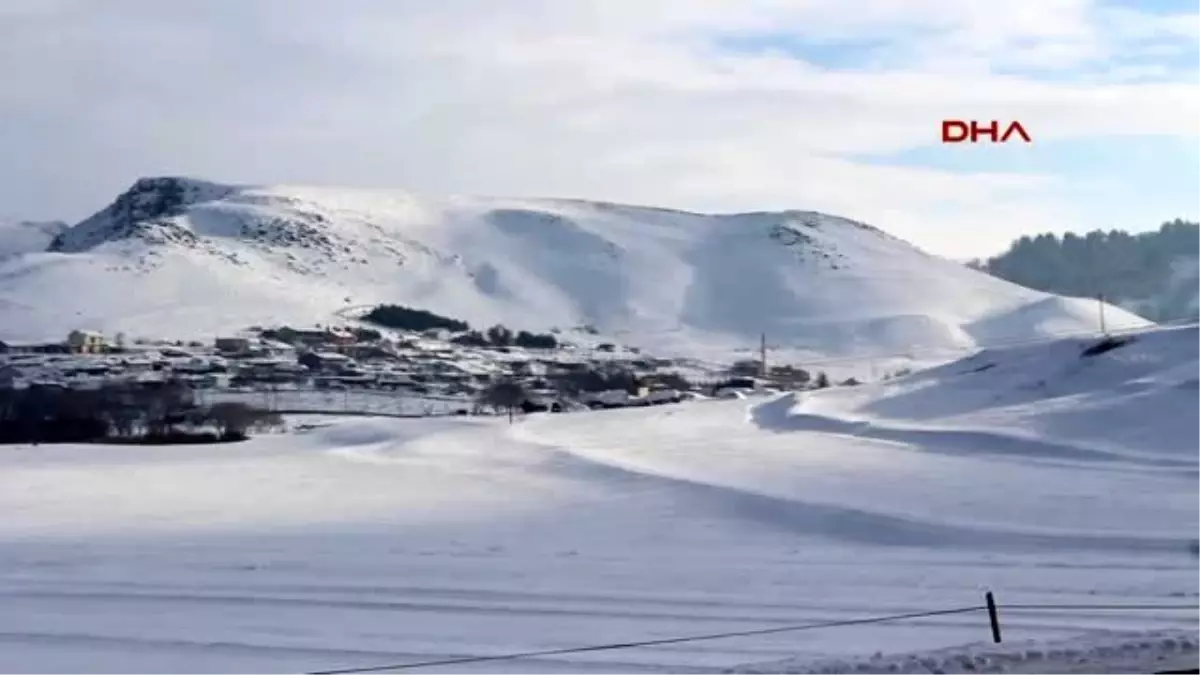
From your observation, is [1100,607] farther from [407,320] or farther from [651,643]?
[407,320]

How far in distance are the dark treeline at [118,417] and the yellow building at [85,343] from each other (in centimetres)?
3280

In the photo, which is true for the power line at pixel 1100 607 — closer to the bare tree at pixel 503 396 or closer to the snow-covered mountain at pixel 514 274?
the bare tree at pixel 503 396

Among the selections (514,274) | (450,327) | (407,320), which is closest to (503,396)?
(450,327)

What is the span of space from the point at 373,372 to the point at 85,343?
944 inches

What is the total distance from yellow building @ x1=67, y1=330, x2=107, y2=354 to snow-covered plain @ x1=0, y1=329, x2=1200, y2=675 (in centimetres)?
6014

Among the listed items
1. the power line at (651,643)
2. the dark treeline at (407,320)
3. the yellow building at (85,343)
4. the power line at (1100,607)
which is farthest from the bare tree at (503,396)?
the dark treeline at (407,320)

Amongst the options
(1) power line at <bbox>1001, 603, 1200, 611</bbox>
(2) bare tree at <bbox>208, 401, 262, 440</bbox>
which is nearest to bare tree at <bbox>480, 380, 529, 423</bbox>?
(2) bare tree at <bbox>208, 401, 262, 440</bbox>

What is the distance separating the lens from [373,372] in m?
80.6

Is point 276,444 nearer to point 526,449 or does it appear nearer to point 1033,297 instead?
point 526,449

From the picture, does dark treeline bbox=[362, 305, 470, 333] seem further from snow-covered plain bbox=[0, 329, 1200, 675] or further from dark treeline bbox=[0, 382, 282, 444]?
snow-covered plain bbox=[0, 329, 1200, 675]

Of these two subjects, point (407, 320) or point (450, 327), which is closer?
point (407, 320)

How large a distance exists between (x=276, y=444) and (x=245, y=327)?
82.3 m

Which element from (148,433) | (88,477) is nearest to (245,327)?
(148,433)

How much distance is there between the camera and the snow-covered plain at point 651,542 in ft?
35.6
